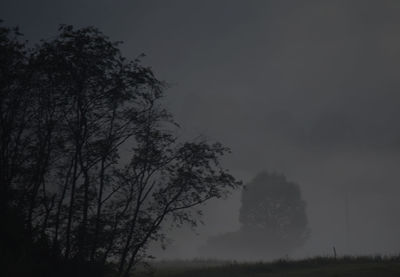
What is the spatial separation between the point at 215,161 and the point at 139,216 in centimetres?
533

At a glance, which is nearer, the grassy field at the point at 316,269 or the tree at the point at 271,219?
the grassy field at the point at 316,269

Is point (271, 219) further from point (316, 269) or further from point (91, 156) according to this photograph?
point (91, 156)

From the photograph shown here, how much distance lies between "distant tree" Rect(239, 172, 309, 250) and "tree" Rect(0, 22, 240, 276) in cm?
5616

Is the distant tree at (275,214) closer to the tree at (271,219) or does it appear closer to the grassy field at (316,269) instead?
the tree at (271,219)

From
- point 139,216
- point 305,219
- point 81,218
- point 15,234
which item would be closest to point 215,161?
point 139,216

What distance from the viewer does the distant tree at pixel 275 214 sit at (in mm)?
75625

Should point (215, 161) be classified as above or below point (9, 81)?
below

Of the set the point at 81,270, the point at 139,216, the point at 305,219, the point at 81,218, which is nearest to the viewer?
the point at 81,270

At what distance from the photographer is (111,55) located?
66.9 feet

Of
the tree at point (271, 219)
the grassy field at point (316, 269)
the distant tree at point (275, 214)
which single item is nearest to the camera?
the grassy field at point (316, 269)

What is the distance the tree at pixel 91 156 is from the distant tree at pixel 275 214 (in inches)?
2211

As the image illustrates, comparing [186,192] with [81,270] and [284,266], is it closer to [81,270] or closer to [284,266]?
[81,270]

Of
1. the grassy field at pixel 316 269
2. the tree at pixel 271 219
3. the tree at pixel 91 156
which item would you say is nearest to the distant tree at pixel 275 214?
the tree at pixel 271 219

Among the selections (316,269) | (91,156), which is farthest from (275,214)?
(91,156)
